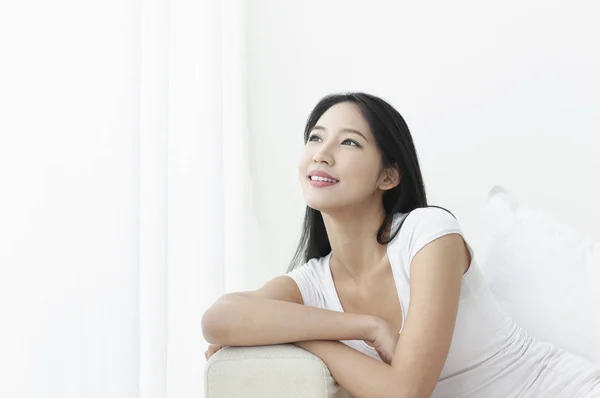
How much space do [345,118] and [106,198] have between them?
0.58 metres

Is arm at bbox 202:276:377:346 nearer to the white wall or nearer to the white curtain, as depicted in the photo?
the white curtain

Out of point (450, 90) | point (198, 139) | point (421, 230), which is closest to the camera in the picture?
point (421, 230)

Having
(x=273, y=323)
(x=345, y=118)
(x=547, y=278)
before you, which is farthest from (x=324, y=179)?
(x=547, y=278)

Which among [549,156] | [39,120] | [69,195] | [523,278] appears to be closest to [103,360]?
[69,195]

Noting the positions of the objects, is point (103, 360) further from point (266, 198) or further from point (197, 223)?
point (266, 198)

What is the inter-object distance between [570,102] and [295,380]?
1444 mm

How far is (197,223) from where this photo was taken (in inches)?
77.9

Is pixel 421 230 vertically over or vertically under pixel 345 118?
under

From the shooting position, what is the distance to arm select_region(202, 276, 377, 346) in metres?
1.18

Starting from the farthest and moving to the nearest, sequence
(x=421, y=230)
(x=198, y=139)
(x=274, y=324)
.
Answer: (x=198, y=139) < (x=421, y=230) < (x=274, y=324)

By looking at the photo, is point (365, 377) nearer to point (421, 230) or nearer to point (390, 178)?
point (421, 230)

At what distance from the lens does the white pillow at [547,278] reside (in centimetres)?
153

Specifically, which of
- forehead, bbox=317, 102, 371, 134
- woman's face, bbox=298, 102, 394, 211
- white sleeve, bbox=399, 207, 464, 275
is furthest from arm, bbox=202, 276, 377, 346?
forehead, bbox=317, 102, 371, 134

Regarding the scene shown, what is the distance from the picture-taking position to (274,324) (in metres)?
1.19
